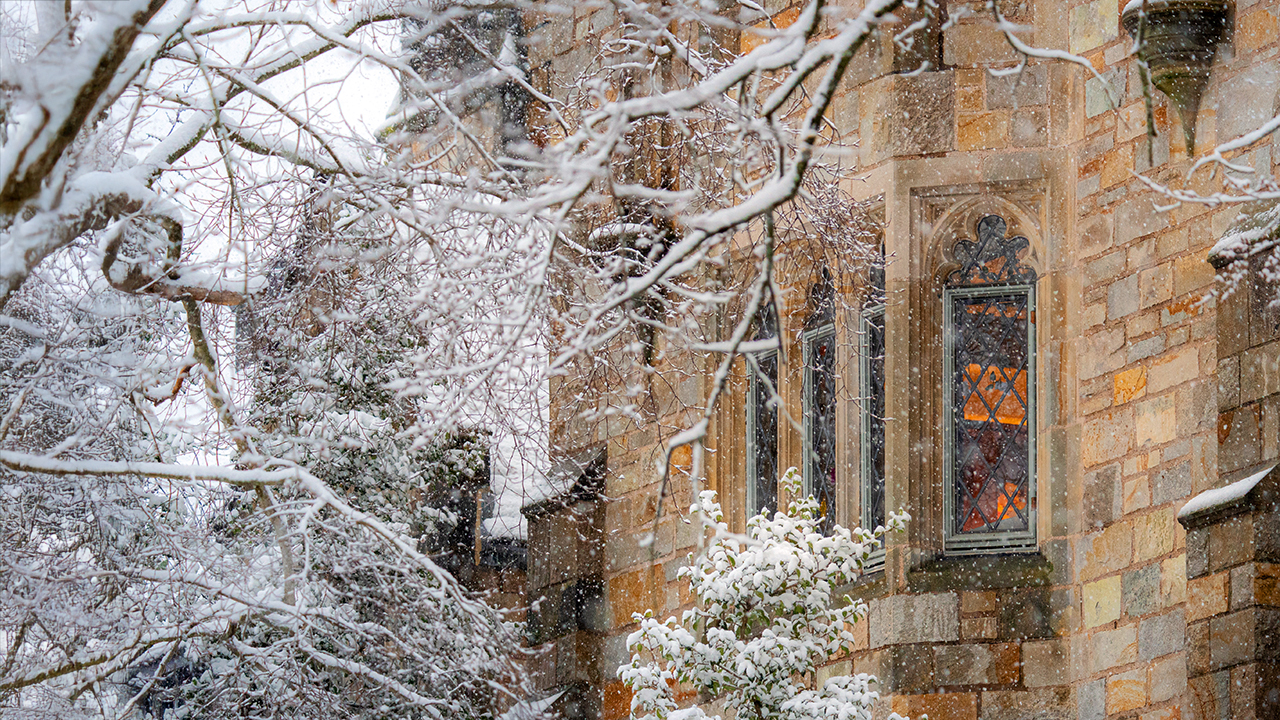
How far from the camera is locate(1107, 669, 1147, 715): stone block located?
8.03 m

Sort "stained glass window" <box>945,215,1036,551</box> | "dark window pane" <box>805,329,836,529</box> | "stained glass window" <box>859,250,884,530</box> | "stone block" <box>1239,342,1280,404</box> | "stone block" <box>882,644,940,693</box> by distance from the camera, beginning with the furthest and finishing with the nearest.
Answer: "dark window pane" <box>805,329,836,529</box> < "stained glass window" <box>859,250,884,530</box> < "stained glass window" <box>945,215,1036,551</box> < "stone block" <box>882,644,940,693</box> < "stone block" <box>1239,342,1280,404</box>

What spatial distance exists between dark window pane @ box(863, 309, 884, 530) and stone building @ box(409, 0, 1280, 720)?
0.02 meters

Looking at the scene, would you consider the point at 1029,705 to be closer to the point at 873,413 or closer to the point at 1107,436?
the point at 1107,436

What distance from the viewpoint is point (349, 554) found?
8844 mm

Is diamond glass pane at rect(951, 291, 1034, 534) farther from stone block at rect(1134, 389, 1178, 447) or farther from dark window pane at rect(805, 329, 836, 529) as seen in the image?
dark window pane at rect(805, 329, 836, 529)

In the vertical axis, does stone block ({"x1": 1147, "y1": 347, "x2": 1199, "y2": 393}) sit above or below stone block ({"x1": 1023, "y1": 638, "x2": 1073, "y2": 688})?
above

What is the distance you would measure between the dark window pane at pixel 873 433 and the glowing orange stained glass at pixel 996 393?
477 millimetres

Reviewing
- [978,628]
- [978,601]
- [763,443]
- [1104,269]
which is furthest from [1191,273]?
[763,443]

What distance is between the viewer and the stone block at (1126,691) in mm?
8031

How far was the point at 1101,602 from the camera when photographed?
834cm

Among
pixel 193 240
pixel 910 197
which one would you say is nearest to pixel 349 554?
pixel 193 240

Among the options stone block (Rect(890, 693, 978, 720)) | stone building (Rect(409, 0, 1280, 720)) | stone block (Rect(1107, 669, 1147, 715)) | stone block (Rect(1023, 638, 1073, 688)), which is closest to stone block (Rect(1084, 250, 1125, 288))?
stone building (Rect(409, 0, 1280, 720))

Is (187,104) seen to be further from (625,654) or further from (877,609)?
(625,654)

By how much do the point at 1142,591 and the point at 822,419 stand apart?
7.81 feet
